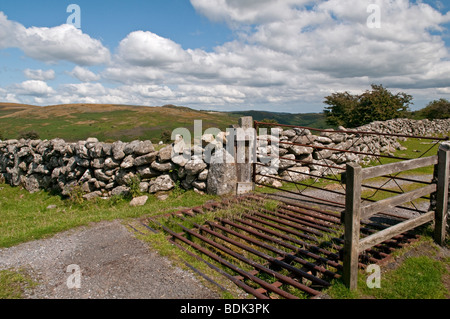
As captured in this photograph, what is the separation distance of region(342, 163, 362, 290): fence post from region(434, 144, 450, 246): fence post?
2.30 meters

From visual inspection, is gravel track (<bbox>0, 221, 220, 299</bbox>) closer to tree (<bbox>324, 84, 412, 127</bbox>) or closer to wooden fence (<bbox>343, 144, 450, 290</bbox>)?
wooden fence (<bbox>343, 144, 450, 290</bbox>)

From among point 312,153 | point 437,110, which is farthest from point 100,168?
point 437,110

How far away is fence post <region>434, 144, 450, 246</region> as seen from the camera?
15.9 ft

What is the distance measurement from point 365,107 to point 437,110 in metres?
15.7

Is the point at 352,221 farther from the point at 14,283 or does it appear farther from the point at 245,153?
the point at 245,153

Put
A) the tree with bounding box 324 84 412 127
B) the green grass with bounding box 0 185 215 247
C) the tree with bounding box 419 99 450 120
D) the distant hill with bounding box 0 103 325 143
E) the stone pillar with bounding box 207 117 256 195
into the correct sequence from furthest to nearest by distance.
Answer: the distant hill with bounding box 0 103 325 143 < the tree with bounding box 419 99 450 120 < the tree with bounding box 324 84 412 127 < the stone pillar with bounding box 207 117 256 195 < the green grass with bounding box 0 185 215 247

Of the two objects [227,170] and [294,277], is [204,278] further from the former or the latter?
[227,170]

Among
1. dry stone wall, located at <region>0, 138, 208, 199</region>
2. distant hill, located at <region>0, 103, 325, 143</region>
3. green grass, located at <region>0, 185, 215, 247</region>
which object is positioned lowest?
green grass, located at <region>0, 185, 215, 247</region>

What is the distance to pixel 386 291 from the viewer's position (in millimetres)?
3672

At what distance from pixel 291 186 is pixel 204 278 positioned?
235 inches

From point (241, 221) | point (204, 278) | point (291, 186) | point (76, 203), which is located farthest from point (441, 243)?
point (76, 203)

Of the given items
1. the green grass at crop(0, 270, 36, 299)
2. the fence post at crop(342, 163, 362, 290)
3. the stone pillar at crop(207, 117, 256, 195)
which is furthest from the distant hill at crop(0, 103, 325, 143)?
the fence post at crop(342, 163, 362, 290)

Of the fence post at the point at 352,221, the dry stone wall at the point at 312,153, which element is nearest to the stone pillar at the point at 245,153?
the dry stone wall at the point at 312,153

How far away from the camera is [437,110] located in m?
30.5
